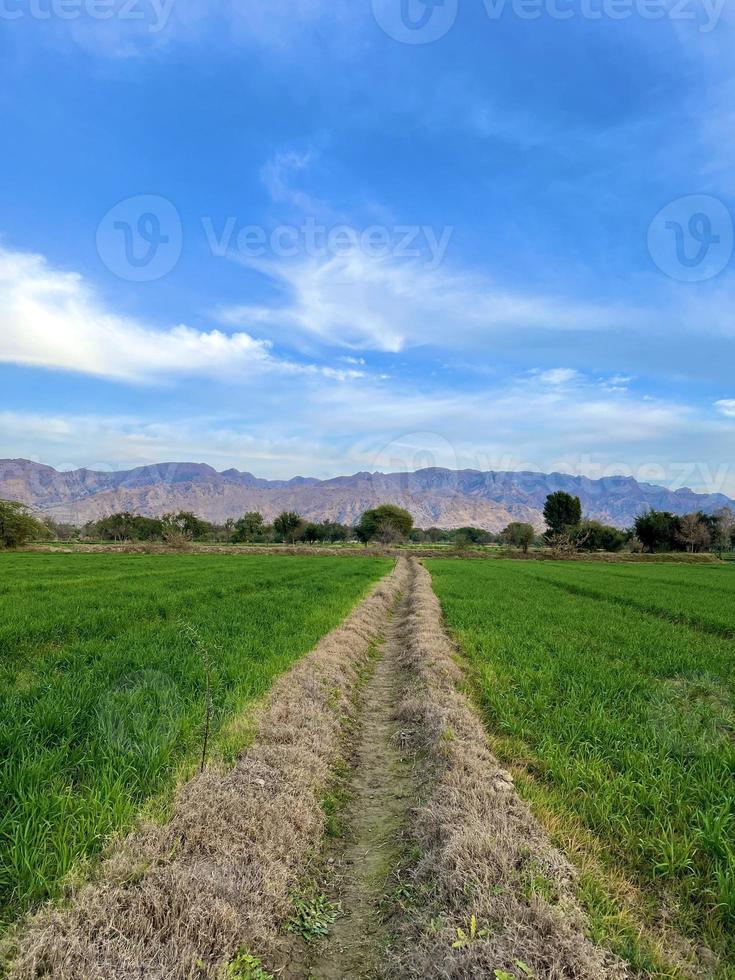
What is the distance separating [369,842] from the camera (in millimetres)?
5312

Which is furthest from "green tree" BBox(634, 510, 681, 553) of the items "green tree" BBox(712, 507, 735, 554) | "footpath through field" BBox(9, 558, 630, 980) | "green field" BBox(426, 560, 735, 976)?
"footpath through field" BBox(9, 558, 630, 980)

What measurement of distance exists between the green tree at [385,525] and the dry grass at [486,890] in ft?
391

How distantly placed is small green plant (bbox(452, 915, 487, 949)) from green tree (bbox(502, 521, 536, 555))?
313 feet

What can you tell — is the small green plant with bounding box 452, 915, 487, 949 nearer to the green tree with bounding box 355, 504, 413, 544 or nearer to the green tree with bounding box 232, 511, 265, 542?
the green tree with bounding box 355, 504, 413, 544

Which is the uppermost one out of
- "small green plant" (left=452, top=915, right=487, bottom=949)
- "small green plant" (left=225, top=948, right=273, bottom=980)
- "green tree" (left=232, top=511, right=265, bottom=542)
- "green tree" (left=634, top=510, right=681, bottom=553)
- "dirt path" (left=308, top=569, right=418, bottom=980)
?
"green tree" (left=634, top=510, right=681, bottom=553)

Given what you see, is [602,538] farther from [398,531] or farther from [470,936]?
[470,936]

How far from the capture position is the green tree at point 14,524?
205 ft

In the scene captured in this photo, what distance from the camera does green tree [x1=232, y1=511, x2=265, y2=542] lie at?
13775 centimetres

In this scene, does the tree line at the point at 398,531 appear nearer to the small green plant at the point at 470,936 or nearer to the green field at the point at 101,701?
the green field at the point at 101,701

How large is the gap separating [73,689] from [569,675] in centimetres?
868

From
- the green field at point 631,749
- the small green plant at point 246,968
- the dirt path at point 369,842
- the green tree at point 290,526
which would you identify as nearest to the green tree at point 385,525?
the green tree at point 290,526

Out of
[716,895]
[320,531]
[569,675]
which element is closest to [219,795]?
[716,895]

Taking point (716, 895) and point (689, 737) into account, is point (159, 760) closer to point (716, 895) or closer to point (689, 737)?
point (716, 895)

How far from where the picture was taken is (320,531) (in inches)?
5581
